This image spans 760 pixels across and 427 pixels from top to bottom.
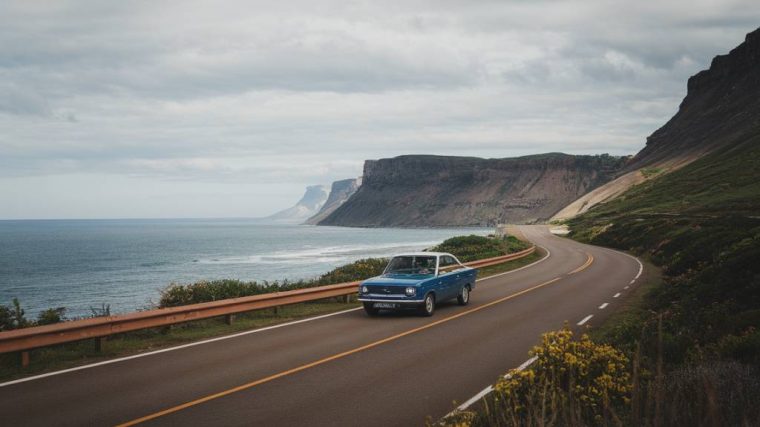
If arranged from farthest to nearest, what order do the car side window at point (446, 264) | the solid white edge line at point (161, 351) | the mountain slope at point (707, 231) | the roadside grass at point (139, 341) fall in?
the car side window at point (446, 264)
the roadside grass at point (139, 341)
the mountain slope at point (707, 231)
the solid white edge line at point (161, 351)

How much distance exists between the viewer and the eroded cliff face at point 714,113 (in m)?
131

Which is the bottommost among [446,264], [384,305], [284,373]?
[284,373]

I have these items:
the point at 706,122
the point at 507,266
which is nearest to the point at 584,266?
the point at 507,266

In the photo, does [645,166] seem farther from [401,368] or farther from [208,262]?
[401,368]

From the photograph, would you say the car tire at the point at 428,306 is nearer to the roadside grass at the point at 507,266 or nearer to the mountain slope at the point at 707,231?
the mountain slope at the point at 707,231

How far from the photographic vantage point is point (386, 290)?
15492mm

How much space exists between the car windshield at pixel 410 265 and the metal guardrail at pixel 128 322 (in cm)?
229

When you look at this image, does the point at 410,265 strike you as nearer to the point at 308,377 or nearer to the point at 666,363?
the point at 308,377

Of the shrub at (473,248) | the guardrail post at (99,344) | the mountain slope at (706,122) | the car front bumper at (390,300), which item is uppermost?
the mountain slope at (706,122)

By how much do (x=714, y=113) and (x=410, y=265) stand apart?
6127 inches

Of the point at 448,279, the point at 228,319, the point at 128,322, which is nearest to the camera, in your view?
the point at 128,322

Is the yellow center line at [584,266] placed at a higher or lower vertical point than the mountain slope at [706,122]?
lower

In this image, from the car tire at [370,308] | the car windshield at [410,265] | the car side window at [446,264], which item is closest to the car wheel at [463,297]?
the car side window at [446,264]

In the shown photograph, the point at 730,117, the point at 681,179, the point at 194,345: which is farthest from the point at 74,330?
the point at 730,117
